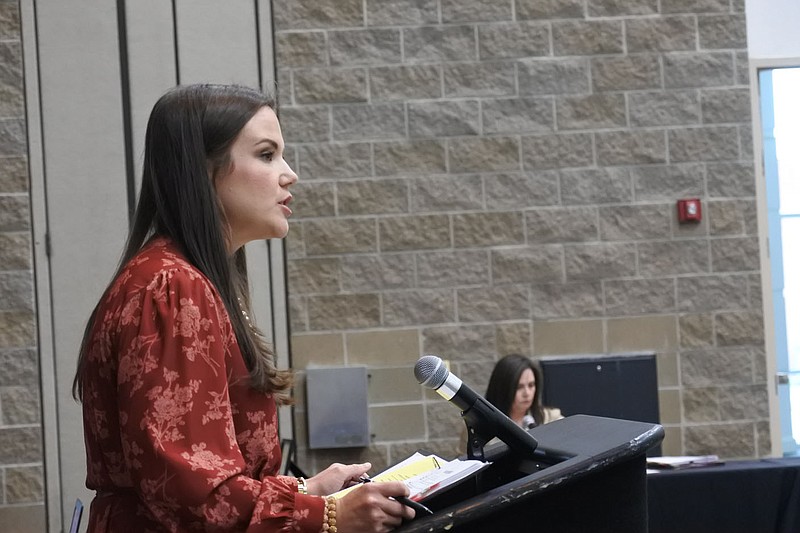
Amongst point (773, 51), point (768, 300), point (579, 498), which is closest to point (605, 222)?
point (768, 300)

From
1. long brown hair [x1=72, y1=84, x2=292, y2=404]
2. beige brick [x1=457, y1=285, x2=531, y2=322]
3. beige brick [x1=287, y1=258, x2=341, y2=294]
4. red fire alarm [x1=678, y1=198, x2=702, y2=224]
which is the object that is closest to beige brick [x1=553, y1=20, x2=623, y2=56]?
red fire alarm [x1=678, y1=198, x2=702, y2=224]

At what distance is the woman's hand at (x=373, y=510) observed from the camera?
1.52m

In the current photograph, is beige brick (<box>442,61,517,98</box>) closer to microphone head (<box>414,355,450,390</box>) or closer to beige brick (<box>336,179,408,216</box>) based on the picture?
beige brick (<box>336,179,408,216</box>)

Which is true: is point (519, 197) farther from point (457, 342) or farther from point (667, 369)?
point (667, 369)

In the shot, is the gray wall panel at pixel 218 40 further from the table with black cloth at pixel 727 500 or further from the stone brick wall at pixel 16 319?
the table with black cloth at pixel 727 500

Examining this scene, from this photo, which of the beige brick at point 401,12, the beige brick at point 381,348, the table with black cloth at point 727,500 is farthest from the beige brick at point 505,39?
the table with black cloth at point 727,500

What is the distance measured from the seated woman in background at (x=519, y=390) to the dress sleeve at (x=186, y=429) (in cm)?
337

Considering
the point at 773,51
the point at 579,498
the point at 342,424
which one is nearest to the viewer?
the point at 579,498

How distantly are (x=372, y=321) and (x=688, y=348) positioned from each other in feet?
5.39

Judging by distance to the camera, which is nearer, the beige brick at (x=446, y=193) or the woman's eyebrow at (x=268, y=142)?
the woman's eyebrow at (x=268, y=142)

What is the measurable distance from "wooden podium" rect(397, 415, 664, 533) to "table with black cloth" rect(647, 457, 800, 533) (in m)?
2.63

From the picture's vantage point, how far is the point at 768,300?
5609 millimetres

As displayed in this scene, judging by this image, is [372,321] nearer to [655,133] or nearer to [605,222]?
[605,222]

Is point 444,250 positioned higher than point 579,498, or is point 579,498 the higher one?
point 444,250
